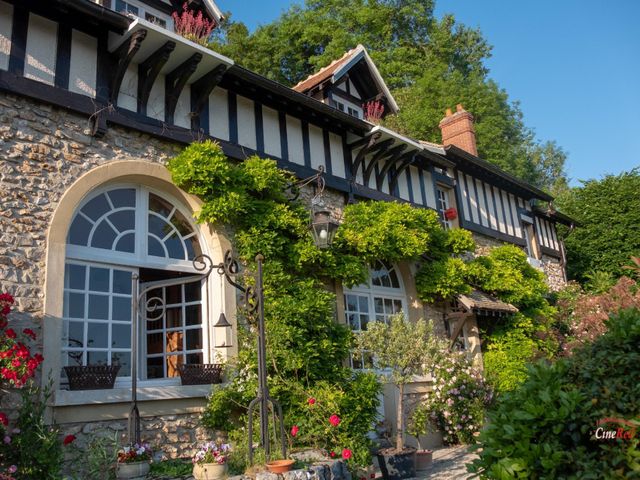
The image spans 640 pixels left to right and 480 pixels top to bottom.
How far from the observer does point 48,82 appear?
6156mm

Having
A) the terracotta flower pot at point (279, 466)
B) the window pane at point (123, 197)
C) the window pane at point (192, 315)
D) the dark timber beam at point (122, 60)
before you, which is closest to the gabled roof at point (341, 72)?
the dark timber beam at point (122, 60)

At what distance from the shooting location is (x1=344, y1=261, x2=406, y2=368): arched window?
946cm

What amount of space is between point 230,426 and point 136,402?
1.26 metres

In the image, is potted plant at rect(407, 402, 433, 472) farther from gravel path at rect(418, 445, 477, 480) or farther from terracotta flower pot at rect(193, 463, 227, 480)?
terracotta flower pot at rect(193, 463, 227, 480)

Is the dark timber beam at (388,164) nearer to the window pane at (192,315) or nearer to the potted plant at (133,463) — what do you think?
the window pane at (192,315)

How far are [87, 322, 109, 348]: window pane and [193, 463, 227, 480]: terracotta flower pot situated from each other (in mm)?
2102

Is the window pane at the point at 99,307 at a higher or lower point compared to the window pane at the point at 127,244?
lower

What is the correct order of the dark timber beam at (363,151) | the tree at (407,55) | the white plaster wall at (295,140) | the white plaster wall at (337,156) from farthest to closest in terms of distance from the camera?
the tree at (407,55)
the dark timber beam at (363,151)
the white plaster wall at (337,156)
the white plaster wall at (295,140)

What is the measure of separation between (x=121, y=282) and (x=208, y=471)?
8.84 feet

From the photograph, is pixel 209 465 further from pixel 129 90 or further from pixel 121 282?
pixel 129 90

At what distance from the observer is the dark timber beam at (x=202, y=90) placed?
24.3ft

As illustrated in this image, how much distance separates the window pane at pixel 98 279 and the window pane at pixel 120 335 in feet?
1.48

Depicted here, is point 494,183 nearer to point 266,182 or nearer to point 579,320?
point 579,320

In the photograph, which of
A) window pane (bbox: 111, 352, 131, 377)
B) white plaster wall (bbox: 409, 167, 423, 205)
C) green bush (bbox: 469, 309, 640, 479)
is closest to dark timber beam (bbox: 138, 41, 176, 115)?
window pane (bbox: 111, 352, 131, 377)
